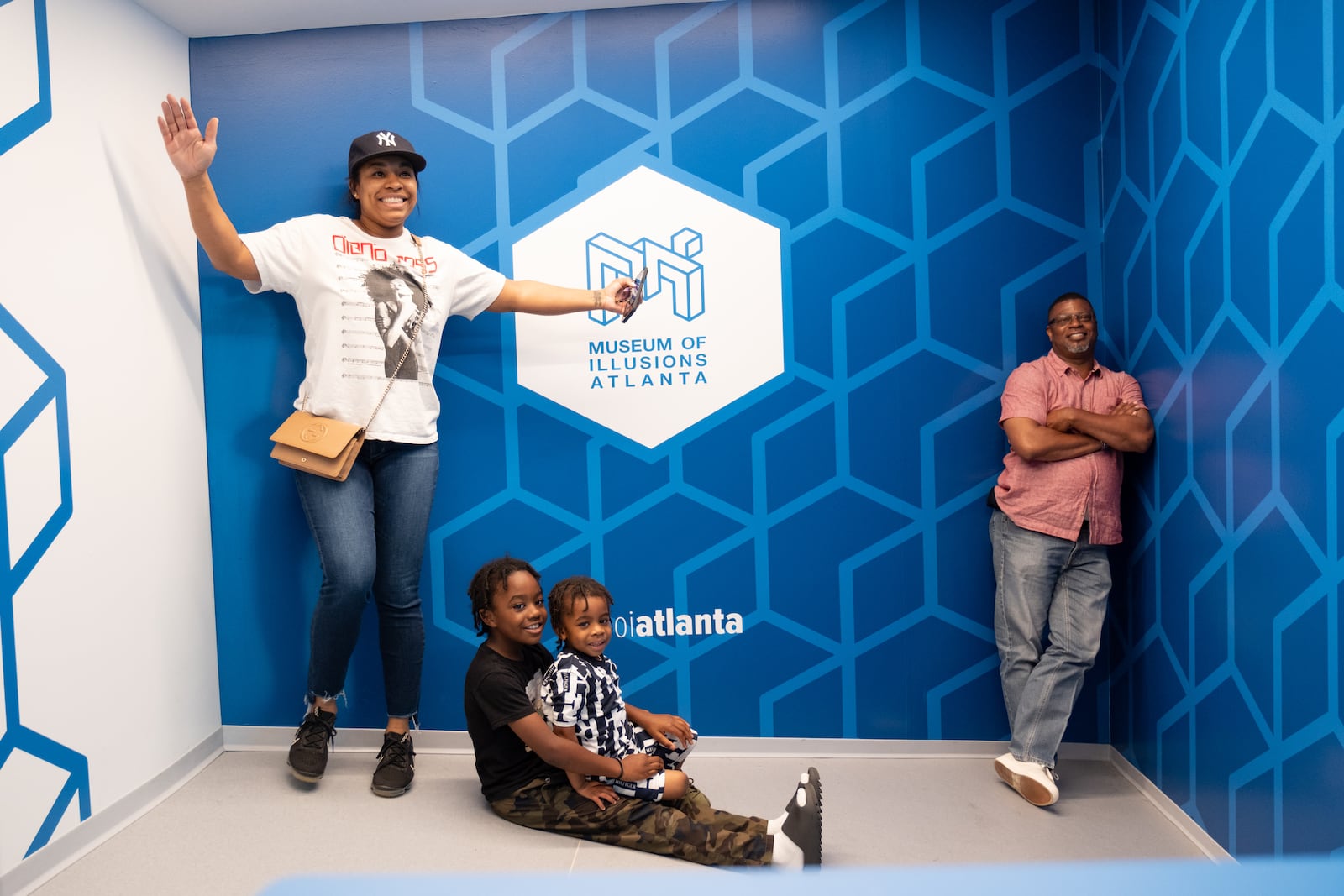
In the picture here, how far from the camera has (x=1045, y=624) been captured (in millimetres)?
2551

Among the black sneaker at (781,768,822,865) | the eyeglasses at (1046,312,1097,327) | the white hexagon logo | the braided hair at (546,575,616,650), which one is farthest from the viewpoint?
the white hexagon logo

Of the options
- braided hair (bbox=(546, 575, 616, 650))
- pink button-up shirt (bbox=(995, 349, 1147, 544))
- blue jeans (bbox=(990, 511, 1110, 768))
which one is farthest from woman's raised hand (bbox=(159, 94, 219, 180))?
blue jeans (bbox=(990, 511, 1110, 768))

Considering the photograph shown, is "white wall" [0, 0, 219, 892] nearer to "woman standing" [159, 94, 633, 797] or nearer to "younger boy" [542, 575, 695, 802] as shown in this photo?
"woman standing" [159, 94, 633, 797]

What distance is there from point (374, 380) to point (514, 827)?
4.27ft

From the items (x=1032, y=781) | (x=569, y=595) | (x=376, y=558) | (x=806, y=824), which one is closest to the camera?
(x=806, y=824)

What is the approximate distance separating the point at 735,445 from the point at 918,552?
67 cm

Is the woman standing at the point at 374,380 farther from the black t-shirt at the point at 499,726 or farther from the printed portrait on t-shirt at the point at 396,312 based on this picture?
the black t-shirt at the point at 499,726

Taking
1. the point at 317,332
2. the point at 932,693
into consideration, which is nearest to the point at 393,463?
the point at 317,332

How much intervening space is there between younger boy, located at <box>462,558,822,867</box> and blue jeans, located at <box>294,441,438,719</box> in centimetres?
40

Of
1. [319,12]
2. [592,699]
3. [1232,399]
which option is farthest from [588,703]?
[319,12]

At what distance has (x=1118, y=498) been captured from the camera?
7.98 ft

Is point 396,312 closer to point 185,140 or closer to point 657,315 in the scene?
point 185,140

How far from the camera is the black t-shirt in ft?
7.06

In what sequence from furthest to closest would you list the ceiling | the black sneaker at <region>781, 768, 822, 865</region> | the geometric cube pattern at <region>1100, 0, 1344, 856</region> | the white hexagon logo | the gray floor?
the white hexagon logo → the ceiling → the gray floor → the black sneaker at <region>781, 768, 822, 865</region> → the geometric cube pattern at <region>1100, 0, 1344, 856</region>
